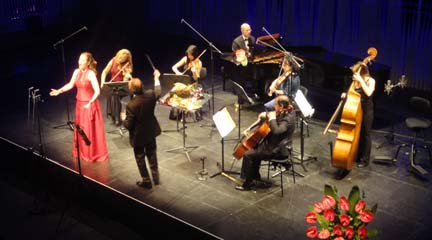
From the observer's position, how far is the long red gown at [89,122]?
29.1 feet

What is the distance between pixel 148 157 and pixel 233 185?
3.96 ft

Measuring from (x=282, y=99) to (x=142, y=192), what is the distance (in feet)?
7.31

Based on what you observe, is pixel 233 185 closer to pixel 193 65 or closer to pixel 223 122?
pixel 223 122

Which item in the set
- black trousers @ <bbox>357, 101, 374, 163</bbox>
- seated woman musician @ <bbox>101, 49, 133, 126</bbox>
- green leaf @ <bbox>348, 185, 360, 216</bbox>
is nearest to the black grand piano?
black trousers @ <bbox>357, 101, 374, 163</bbox>

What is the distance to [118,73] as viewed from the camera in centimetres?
995

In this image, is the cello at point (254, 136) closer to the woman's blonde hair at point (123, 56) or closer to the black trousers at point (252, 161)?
the black trousers at point (252, 161)

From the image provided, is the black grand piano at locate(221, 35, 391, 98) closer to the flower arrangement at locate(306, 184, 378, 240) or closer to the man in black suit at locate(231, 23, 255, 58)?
the man in black suit at locate(231, 23, 255, 58)

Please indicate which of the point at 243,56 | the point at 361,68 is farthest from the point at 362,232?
the point at 243,56

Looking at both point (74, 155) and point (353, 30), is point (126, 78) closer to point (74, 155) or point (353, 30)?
point (74, 155)

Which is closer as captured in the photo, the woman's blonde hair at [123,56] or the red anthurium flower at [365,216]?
the red anthurium flower at [365,216]

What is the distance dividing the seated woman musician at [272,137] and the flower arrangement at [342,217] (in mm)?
2472

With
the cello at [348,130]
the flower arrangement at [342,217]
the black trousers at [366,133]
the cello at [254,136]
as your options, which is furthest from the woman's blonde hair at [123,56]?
the flower arrangement at [342,217]

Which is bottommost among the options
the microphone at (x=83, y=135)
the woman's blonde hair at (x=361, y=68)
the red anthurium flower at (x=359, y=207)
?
the microphone at (x=83, y=135)

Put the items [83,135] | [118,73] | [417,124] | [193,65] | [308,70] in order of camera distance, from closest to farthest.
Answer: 1. [83,135]
2. [417,124]
3. [118,73]
4. [193,65]
5. [308,70]
